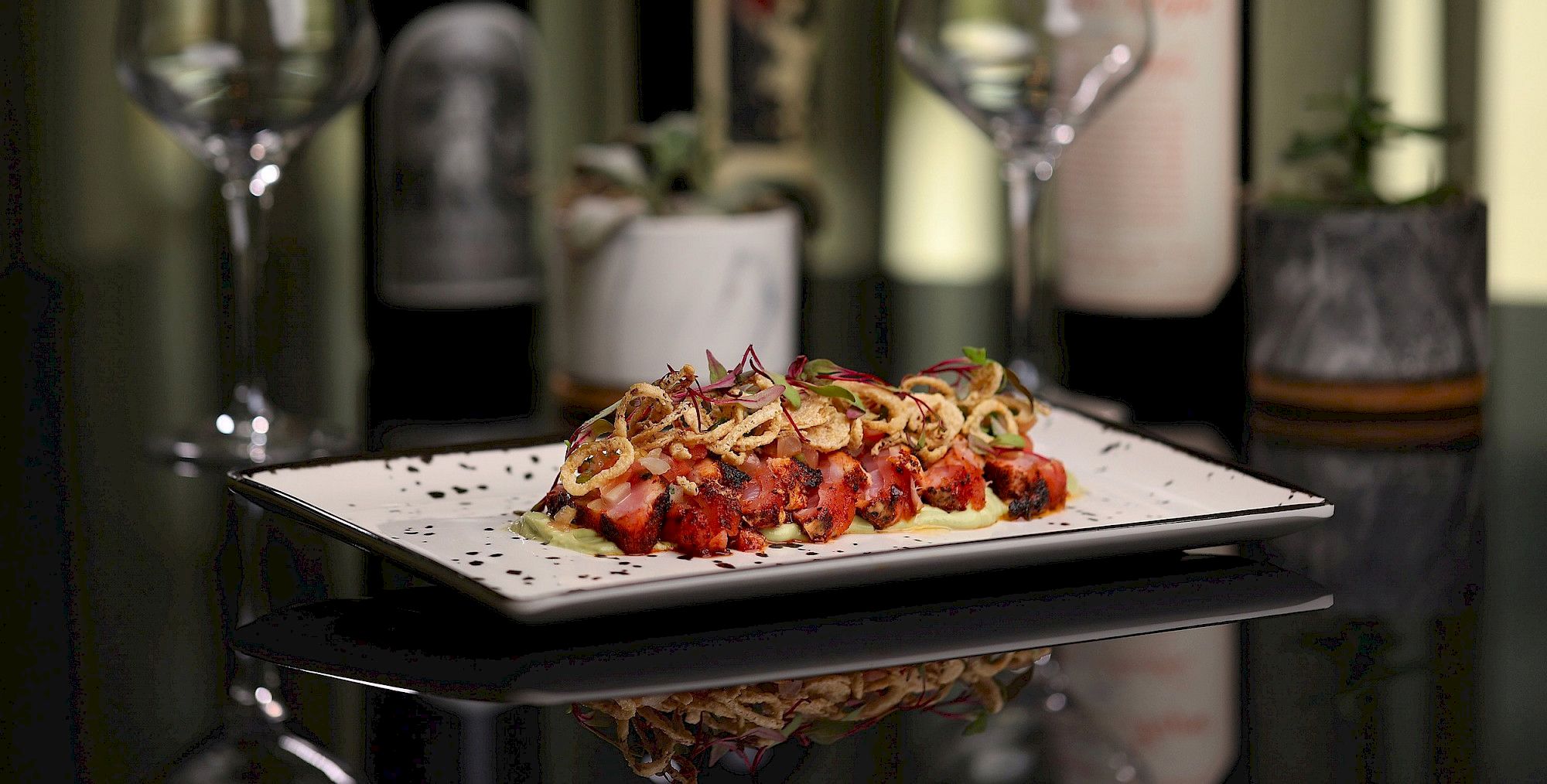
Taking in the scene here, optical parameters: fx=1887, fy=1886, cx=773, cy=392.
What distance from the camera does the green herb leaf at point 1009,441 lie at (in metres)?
0.73

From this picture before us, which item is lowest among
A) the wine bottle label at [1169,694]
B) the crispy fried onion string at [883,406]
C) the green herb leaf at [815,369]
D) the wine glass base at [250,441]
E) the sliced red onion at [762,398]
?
the wine bottle label at [1169,694]

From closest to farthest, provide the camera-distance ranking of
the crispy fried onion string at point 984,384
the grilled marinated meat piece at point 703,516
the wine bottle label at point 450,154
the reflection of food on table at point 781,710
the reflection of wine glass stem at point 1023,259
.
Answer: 1. the reflection of food on table at point 781,710
2. the grilled marinated meat piece at point 703,516
3. the crispy fried onion string at point 984,384
4. the reflection of wine glass stem at point 1023,259
5. the wine bottle label at point 450,154

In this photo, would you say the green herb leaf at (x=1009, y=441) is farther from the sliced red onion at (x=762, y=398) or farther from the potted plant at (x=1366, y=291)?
the potted plant at (x=1366, y=291)

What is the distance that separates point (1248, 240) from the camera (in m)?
1.02

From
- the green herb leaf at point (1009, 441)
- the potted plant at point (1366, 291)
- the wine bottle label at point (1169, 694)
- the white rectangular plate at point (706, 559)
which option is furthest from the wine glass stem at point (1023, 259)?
the wine bottle label at point (1169, 694)

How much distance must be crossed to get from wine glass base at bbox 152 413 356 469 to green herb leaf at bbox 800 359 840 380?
312 millimetres

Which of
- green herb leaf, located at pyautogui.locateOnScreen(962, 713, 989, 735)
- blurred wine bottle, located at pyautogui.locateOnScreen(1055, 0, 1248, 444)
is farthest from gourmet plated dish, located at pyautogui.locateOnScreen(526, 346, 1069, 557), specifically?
blurred wine bottle, located at pyautogui.locateOnScreen(1055, 0, 1248, 444)

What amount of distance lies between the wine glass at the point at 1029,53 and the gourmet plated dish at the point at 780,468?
1.04 ft

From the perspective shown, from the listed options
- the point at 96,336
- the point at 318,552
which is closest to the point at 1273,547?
the point at 318,552

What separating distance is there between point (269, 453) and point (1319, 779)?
601 millimetres

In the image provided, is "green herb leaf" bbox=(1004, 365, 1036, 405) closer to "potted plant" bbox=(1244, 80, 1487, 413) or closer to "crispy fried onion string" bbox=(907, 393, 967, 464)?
"crispy fried onion string" bbox=(907, 393, 967, 464)

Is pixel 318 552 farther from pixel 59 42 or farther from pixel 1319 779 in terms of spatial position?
pixel 59 42

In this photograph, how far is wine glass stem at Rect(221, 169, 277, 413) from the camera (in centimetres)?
97

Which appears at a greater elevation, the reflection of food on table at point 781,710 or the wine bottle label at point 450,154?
the wine bottle label at point 450,154
